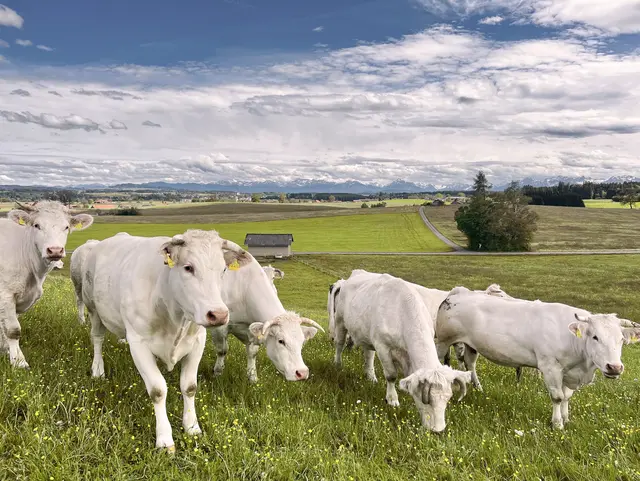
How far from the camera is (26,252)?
Result: 9156 mm

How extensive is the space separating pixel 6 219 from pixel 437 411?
29.9ft

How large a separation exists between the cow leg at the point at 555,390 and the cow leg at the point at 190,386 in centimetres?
611

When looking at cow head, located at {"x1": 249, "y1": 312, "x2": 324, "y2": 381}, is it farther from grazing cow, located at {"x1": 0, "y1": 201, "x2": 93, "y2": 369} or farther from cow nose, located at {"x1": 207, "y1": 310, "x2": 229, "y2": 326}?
grazing cow, located at {"x1": 0, "y1": 201, "x2": 93, "y2": 369}

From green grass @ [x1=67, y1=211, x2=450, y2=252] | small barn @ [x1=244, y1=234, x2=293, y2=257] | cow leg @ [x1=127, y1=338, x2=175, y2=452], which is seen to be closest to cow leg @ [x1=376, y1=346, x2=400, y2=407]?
cow leg @ [x1=127, y1=338, x2=175, y2=452]

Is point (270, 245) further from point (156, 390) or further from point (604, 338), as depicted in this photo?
point (156, 390)

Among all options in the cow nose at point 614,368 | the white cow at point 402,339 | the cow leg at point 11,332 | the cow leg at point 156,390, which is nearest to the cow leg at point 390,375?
the white cow at point 402,339

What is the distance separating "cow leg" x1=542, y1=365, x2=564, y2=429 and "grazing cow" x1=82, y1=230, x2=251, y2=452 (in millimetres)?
6221

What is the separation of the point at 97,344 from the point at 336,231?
110m

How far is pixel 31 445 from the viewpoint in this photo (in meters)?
5.49

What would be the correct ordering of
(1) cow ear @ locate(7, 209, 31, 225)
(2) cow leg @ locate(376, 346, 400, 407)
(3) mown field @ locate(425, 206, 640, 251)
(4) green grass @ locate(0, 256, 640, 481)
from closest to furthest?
(4) green grass @ locate(0, 256, 640, 481), (2) cow leg @ locate(376, 346, 400, 407), (1) cow ear @ locate(7, 209, 31, 225), (3) mown field @ locate(425, 206, 640, 251)

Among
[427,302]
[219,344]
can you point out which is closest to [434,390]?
[219,344]

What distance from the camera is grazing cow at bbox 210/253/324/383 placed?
781cm

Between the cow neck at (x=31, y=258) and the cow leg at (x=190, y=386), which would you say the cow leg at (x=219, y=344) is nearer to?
the cow leg at (x=190, y=386)

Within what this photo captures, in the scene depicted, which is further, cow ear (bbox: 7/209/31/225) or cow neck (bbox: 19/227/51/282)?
cow neck (bbox: 19/227/51/282)
